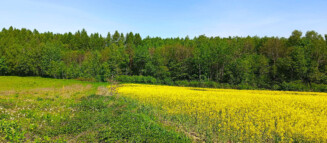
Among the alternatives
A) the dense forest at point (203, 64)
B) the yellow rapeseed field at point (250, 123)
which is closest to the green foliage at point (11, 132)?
the yellow rapeseed field at point (250, 123)

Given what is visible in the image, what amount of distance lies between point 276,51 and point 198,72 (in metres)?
25.3

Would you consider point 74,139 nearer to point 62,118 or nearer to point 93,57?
point 62,118

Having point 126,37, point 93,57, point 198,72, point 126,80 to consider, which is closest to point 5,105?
point 126,80

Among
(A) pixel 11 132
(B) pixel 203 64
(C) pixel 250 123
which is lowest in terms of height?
(C) pixel 250 123

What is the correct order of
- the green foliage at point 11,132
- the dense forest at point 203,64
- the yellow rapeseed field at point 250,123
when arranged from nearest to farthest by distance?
the green foliage at point 11,132, the yellow rapeseed field at point 250,123, the dense forest at point 203,64

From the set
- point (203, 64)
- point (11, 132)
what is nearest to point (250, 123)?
point (11, 132)

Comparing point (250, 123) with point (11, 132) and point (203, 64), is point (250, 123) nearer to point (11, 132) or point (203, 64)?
point (11, 132)

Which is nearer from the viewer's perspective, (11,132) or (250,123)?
(11,132)

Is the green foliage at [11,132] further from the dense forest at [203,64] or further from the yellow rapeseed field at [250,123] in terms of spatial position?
the dense forest at [203,64]

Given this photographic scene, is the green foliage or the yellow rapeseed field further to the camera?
the yellow rapeseed field

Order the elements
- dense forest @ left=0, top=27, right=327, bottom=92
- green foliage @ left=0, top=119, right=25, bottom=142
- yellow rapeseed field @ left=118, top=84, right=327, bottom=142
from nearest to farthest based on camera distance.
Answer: green foliage @ left=0, top=119, right=25, bottom=142, yellow rapeseed field @ left=118, top=84, right=327, bottom=142, dense forest @ left=0, top=27, right=327, bottom=92

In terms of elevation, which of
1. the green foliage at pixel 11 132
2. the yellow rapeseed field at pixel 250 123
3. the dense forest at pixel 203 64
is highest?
the dense forest at pixel 203 64

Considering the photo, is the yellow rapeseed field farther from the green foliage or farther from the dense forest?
the dense forest

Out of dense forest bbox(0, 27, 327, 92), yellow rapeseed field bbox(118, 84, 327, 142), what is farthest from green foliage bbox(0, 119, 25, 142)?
dense forest bbox(0, 27, 327, 92)
